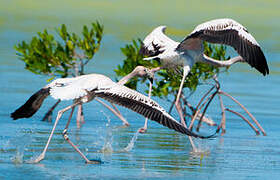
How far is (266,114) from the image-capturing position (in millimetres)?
24406

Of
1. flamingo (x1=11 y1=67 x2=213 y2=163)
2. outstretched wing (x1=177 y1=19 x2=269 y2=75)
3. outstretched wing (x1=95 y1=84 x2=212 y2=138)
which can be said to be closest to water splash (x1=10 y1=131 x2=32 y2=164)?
flamingo (x1=11 y1=67 x2=213 y2=163)

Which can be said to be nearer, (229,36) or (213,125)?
(229,36)

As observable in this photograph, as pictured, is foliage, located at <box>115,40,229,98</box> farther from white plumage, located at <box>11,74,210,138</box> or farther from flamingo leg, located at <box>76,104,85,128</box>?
white plumage, located at <box>11,74,210,138</box>

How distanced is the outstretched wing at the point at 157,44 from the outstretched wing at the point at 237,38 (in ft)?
6.92

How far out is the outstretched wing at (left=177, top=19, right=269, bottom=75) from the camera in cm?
1291

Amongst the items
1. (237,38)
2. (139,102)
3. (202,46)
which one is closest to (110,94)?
(139,102)

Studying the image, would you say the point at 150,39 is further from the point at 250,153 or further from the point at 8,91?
the point at 8,91

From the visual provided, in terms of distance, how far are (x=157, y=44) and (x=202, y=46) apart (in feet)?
3.98

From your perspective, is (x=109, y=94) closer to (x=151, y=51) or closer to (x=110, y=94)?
(x=110, y=94)

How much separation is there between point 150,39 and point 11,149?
4.67 m

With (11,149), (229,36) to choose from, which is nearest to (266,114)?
(229,36)

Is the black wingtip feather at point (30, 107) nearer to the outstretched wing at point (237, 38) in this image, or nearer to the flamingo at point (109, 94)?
the flamingo at point (109, 94)

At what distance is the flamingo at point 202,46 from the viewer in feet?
42.6

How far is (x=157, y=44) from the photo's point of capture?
616 inches
